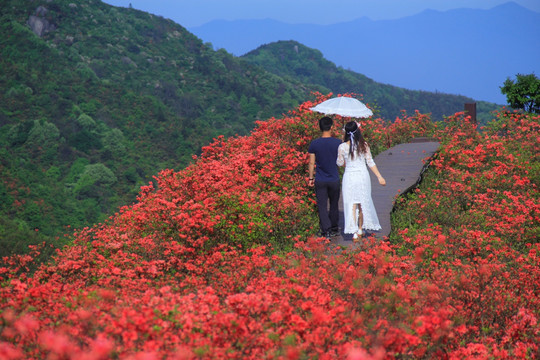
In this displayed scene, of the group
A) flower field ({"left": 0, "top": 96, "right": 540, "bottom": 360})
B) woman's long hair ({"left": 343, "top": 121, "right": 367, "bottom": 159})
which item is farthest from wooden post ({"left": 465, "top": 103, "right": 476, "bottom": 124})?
woman's long hair ({"left": 343, "top": 121, "right": 367, "bottom": 159})

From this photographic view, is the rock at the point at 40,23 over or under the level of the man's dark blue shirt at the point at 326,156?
over

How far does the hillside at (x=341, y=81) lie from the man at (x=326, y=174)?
107890 mm

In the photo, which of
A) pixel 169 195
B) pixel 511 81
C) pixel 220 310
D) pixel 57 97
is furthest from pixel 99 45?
pixel 220 310

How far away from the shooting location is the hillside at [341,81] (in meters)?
126

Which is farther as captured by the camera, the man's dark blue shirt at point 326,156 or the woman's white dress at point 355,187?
the man's dark blue shirt at point 326,156

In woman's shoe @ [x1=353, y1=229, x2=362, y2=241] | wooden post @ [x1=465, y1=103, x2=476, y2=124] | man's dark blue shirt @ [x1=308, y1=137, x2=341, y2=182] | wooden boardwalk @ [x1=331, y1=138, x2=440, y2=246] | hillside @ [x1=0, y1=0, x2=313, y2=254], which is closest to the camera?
woman's shoe @ [x1=353, y1=229, x2=362, y2=241]

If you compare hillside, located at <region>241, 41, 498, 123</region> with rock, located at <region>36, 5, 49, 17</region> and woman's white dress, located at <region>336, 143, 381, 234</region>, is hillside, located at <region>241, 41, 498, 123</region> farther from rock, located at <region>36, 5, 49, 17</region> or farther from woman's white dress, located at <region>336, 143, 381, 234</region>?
woman's white dress, located at <region>336, 143, 381, 234</region>

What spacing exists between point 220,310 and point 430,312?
1.90 m

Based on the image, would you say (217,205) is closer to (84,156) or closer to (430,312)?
(430,312)

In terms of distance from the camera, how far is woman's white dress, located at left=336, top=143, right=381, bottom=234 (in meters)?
8.41

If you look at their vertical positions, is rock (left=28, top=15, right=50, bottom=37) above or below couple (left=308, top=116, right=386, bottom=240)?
above

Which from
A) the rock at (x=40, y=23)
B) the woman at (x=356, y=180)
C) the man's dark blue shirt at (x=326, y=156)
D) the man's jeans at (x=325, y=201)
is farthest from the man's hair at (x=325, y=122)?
the rock at (x=40, y=23)

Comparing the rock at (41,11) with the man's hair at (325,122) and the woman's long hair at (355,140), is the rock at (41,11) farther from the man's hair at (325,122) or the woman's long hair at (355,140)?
the woman's long hair at (355,140)

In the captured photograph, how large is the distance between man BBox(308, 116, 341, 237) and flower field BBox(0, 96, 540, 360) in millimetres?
651
